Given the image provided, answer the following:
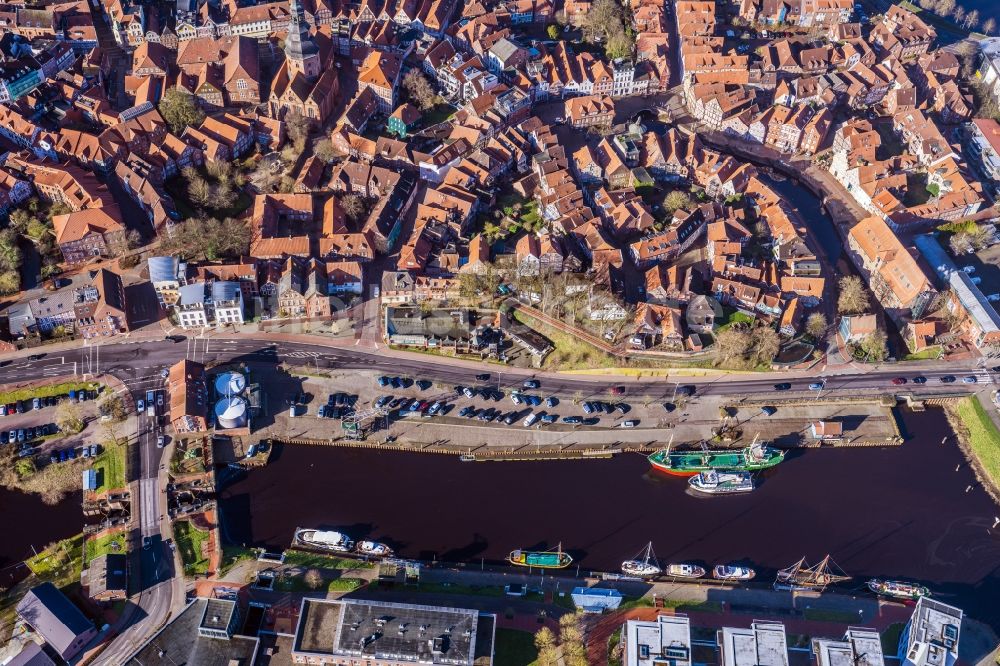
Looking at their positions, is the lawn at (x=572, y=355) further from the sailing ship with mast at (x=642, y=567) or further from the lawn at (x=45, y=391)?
the lawn at (x=45, y=391)

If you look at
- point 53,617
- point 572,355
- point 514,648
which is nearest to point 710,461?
point 572,355

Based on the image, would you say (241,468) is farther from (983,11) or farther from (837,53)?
(983,11)

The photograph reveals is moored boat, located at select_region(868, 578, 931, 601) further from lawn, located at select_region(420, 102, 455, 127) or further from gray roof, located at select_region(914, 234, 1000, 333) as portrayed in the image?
lawn, located at select_region(420, 102, 455, 127)

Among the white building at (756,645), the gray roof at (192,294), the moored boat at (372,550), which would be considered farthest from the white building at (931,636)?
the gray roof at (192,294)

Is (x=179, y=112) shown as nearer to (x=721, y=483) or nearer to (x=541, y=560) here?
(x=541, y=560)

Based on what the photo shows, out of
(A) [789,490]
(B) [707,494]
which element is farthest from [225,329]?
(A) [789,490]

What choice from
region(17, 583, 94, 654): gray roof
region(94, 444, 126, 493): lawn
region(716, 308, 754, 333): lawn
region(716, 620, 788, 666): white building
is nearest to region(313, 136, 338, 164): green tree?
region(94, 444, 126, 493): lawn
